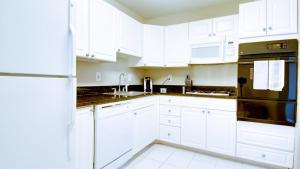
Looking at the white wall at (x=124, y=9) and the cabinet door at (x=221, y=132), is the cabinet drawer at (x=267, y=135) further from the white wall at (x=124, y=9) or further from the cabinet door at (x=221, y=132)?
the white wall at (x=124, y=9)

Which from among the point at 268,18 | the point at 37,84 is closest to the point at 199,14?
the point at 268,18

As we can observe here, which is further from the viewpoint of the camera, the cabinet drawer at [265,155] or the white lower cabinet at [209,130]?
the white lower cabinet at [209,130]

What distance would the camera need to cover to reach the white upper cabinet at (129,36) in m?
2.37

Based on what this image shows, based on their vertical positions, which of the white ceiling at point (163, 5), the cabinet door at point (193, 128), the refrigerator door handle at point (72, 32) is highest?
the white ceiling at point (163, 5)

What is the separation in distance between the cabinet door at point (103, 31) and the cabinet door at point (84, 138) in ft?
2.41

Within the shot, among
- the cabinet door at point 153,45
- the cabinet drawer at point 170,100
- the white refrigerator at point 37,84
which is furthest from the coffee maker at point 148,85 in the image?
the white refrigerator at point 37,84

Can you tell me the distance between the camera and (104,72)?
2.59 meters

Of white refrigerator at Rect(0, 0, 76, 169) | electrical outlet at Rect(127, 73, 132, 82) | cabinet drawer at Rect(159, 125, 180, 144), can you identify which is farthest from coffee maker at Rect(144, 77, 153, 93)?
white refrigerator at Rect(0, 0, 76, 169)

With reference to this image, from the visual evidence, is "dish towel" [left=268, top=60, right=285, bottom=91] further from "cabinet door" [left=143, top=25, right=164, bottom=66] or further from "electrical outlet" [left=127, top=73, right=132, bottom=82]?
"electrical outlet" [left=127, top=73, right=132, bottom=82]

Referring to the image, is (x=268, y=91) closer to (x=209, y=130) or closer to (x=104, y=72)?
(x=209, y=130)

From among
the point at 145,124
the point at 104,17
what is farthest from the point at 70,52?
the point at 145,124

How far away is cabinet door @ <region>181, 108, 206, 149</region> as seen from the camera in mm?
2410

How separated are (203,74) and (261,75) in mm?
1037

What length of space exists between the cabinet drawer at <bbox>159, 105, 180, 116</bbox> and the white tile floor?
22.4 inches
